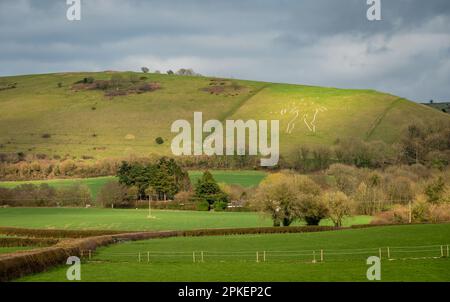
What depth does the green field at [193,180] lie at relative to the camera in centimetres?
16400

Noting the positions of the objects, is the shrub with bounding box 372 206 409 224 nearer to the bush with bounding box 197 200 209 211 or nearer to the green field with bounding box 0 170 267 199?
the bush with bounding box 197 200 209 211

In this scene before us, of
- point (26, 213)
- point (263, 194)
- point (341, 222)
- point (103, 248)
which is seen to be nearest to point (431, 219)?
point (341, 222)

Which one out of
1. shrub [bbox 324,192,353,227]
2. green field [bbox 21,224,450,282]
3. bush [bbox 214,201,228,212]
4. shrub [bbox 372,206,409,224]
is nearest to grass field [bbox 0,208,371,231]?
shrub [bbox 372,206,409,224]

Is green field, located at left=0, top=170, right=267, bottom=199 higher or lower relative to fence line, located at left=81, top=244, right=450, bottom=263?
lower

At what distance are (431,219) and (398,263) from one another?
176ft

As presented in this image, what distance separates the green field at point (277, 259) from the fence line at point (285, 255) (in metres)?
0.08

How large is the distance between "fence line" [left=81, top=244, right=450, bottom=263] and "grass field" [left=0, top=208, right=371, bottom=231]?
132 feet

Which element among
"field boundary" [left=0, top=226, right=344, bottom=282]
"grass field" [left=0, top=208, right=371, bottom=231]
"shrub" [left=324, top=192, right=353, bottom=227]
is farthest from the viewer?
"grass field" [left=0, top=208, right=371, bottom=231]

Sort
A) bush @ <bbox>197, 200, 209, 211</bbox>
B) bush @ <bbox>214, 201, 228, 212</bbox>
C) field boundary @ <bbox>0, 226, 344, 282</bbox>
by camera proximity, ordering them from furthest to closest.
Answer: bush @ <bbox>197, 200, 209, 211</bbox>
bush @ <bbox>214, 201, 228, 212</bbox>
field boundary @ <bbox>0, 226, 344, 282</bbox>

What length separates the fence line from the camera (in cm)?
6222

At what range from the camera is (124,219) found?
412 feet

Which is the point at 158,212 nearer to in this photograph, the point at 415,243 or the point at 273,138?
the point at 273,138

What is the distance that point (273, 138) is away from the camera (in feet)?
636

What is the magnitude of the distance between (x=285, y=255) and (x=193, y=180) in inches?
4041
